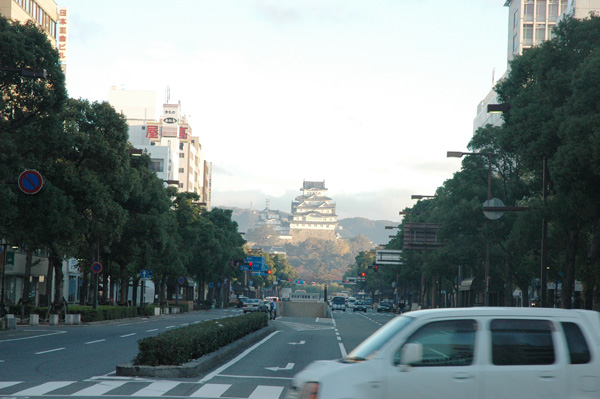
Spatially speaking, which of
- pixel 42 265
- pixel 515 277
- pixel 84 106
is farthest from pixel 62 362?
pixel 42 265

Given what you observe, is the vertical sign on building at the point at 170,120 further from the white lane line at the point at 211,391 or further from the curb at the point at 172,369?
the white lane line at the point at 211,391

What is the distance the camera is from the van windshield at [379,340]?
27.3ft

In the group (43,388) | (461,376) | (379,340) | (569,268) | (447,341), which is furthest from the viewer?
(569,268)

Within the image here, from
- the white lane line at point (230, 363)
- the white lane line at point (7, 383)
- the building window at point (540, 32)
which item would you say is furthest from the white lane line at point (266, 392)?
the building window at point (540, 32)

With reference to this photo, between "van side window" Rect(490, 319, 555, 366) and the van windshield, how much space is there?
90 cm

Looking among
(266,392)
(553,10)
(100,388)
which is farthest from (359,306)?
(100,388)

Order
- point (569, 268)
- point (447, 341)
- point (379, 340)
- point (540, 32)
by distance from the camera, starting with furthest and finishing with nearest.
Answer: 1. point (540, 32)
2. point (569, 268)
3. point (379, 340)
4. point (447, 341)

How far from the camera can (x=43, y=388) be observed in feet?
46.3

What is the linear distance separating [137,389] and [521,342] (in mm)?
7994

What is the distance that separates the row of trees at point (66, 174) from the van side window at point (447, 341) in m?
21.6

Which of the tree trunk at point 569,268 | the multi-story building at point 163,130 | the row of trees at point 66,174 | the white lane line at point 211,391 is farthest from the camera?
the multi-story building at point 163,130

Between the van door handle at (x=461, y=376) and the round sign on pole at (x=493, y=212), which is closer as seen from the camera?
the van door handle at (x=461, y=376)

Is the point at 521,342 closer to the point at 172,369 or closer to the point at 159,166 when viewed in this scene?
the point at 172,369

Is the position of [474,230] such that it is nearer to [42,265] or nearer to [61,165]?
[61,165]
